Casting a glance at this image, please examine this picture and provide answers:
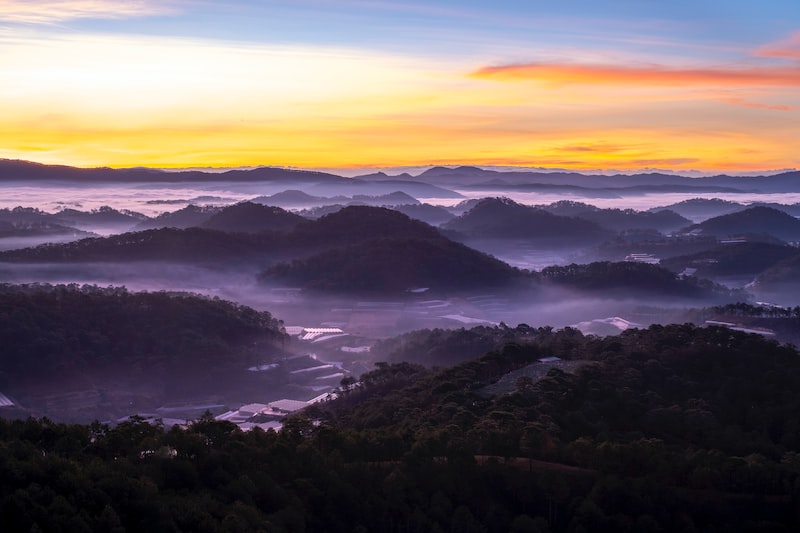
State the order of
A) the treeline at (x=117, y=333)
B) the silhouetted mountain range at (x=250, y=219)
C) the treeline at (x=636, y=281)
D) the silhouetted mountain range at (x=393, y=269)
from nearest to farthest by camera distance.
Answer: the treeline at (x=117, y=333) → the silhouetted mountain range at (x=393, y=269) → the treeline at (x=636, y=281) → the silhouetted mountain range at (x=250, y=219)

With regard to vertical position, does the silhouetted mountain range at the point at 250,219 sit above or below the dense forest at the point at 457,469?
above

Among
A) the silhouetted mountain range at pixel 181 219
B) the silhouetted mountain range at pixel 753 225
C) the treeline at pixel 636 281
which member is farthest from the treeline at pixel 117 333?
the silhouetted mountain range at pixel 753 225

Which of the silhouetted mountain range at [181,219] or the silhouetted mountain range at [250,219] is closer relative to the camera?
the silhouetted mountain range at [250,219]

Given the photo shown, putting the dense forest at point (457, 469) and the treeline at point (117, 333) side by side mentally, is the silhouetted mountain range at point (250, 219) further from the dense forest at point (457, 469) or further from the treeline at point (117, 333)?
the dense forest at point (457, 469)

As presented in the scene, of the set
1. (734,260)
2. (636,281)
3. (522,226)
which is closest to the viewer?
(636,281)

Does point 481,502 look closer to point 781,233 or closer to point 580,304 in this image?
point 580,304

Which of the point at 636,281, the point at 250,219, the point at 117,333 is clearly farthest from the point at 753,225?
the point at 117,333

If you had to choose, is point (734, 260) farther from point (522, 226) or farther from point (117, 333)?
point (117, 333)
